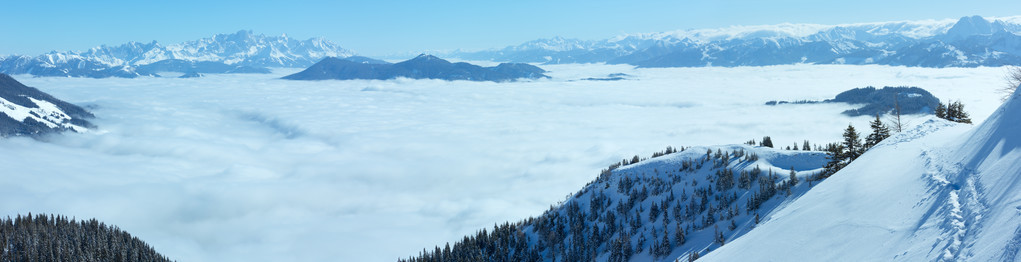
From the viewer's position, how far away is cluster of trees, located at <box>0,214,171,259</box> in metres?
118

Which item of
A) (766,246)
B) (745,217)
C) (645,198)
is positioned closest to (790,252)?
(766,246)

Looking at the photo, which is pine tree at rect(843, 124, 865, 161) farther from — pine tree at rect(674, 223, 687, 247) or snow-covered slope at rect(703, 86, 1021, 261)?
snow-covered slope at rect(703, 86, 1021, 261)

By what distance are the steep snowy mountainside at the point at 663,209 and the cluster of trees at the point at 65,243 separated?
78649mm

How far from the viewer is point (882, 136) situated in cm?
6366

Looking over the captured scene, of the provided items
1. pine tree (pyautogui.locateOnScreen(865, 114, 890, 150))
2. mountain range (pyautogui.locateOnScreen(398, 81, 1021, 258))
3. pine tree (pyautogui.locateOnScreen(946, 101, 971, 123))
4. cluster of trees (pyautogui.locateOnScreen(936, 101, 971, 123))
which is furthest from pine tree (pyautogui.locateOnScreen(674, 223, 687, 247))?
pine tree (pyautogui.locateOnScreen(946, 101, 971, 123))

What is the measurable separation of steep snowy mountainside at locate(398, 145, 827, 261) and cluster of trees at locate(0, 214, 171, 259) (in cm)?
7865

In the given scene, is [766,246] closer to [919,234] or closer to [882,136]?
[919,234]

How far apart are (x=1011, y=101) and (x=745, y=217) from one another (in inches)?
1596

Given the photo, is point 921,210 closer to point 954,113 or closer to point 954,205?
point 954,205

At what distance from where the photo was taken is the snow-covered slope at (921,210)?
66.6 ft

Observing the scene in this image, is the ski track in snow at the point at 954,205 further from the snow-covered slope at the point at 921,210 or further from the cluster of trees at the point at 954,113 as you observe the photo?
the cluster of trees at the point at 954,113

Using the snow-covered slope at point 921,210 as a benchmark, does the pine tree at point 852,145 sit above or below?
below

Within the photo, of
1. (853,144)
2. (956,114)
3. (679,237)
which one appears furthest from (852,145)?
(679,237)

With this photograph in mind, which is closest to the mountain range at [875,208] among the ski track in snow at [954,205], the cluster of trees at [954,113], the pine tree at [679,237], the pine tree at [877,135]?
the ski track in snow at [954,205]
